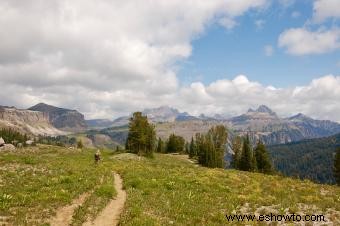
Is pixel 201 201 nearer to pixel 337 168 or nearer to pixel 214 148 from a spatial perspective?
pixel 337 168

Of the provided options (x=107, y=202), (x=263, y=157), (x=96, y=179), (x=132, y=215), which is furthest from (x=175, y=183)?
(x=263, y=157)

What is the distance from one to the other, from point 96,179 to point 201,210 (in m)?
13.0

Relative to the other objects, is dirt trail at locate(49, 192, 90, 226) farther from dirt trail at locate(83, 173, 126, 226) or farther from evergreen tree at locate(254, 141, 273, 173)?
evergreen tree at locate(254, 141, 273, 173)

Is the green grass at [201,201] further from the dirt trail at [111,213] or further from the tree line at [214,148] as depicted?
the tree line at [214,148]

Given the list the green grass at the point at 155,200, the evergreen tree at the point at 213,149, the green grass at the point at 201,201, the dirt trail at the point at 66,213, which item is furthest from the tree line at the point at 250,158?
the dirt trail at the point at 66,213

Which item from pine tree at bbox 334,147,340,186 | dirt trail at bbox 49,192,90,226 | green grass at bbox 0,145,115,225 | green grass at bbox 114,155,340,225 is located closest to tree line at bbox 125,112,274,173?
pine tree at bbox 334,147,340,186

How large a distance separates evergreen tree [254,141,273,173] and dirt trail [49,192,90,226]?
327 feet

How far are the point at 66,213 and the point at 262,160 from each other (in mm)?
105566

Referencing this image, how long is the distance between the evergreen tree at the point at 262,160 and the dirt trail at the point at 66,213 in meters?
99.7

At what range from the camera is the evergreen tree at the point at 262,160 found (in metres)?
118

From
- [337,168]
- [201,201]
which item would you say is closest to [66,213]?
[201,201]

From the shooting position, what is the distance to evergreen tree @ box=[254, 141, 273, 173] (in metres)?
118

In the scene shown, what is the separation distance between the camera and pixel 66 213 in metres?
21.2

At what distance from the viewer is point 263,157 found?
120 metres
